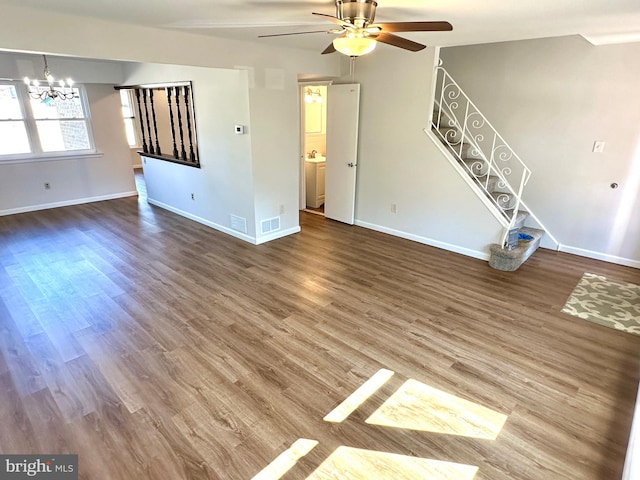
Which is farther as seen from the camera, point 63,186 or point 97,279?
point 63,186

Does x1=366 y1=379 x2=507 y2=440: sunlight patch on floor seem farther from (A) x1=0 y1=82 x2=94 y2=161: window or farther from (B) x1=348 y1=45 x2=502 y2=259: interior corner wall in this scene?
(A) x1=0 y1=82 x2=94 y2=161: window

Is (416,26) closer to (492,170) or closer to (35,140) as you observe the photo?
(492,170)

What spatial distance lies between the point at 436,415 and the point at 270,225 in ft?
11.3

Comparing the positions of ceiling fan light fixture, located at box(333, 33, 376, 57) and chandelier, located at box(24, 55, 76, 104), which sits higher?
ceiling fan light fixture, located at box(333, 33, 376, 57)

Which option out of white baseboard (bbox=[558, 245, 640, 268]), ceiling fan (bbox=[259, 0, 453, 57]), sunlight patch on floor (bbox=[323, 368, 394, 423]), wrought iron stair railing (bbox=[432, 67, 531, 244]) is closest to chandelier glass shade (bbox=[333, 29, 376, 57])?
ceiling fan (bbox=[259, 0, 453, 57])

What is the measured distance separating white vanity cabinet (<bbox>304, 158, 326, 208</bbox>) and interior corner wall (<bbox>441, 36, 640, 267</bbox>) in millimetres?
2717

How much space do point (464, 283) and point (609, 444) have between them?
6.58 feet

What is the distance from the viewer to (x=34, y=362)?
2646 mm

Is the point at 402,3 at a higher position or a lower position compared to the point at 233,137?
higher

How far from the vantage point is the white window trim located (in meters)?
6.02

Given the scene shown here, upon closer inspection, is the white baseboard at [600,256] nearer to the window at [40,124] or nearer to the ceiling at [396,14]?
the ceiling at [396,14]

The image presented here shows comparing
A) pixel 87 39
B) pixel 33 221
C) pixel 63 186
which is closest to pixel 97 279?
pixel 87 39

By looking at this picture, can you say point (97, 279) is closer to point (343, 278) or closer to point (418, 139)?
point (343, 278)

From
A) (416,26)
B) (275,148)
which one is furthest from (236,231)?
(416,26)
